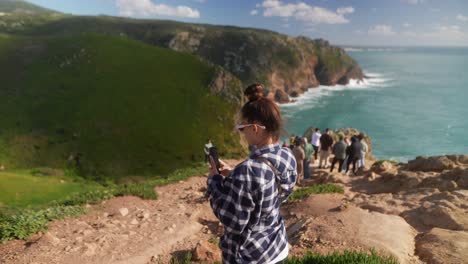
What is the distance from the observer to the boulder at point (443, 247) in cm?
747

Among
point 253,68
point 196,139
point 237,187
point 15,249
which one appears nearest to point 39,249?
point 15,249

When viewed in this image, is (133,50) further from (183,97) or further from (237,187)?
(237,187)

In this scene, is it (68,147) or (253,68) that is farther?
(253,68)

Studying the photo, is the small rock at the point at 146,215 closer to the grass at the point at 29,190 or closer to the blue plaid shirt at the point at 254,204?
the blue plaid shirt at the point at 254,204

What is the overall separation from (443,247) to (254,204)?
685 cm

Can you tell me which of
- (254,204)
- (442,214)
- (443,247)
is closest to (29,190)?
(442,214)

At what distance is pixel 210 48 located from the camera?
174125 millimetres

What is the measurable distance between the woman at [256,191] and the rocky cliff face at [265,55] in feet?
464

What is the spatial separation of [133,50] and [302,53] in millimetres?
107157

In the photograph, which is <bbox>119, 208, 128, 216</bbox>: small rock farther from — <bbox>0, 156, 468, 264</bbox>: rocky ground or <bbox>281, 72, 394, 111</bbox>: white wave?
<bbox>281, 72, 394, 111</bbox>: white wave

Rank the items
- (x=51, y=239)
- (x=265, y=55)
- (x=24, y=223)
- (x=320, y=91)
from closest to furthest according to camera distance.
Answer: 1. (x=51, y=239)
2. (x=24, y=223)
3. (x=320, y=91)
4. (x=265, y=55)

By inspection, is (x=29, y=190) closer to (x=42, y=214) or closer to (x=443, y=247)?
(x=42, y=214)

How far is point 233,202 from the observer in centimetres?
340

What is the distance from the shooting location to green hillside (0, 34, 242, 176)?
5284cm
